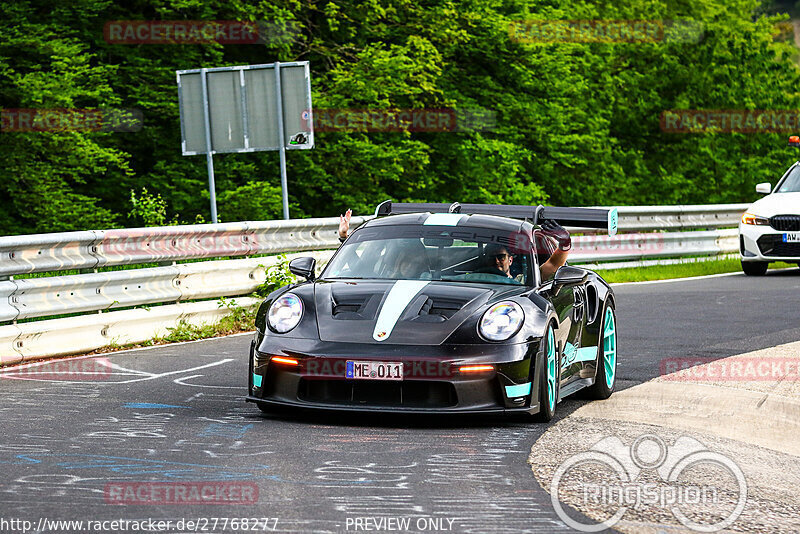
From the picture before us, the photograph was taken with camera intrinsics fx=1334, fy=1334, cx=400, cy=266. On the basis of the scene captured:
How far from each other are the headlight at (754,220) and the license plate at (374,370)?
14.2m

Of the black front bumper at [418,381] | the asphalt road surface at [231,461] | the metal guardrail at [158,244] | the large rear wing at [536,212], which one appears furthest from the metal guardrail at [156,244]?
the black front bumper at [418,381]

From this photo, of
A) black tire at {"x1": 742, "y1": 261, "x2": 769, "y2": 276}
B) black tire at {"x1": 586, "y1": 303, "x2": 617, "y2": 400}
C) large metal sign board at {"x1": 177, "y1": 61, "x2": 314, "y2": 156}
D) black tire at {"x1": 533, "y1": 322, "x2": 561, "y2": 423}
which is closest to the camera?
black tire at {"x1": 533, "y1": 322, "x2": 561, "y2": 423}

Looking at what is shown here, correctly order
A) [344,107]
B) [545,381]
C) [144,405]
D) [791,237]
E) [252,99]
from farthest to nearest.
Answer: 1. [344,107]
2. [791,237]
3. [252,99]
4. [144,405]
5. [545,381]

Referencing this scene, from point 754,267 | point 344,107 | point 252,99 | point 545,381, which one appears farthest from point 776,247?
point 545,381

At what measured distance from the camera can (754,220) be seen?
67.4 feet

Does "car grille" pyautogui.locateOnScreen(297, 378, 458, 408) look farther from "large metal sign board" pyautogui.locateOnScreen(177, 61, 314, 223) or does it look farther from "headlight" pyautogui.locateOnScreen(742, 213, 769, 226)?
"headlight" pyautogui.locateOnScreen(742, 213, 769, 226)

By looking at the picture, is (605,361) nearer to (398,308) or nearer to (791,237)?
(398,308)

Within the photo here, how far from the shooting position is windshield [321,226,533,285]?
8492 millimetres

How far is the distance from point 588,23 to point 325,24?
10.4m

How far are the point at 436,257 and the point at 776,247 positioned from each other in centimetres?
1286

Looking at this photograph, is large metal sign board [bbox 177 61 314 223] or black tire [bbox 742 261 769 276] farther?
black tire [bbox 742 261 769 276]

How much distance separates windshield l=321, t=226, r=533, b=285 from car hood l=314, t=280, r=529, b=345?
0.22 meters

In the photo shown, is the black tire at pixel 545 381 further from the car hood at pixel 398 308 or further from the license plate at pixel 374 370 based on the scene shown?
the license plate at pixel 374 370

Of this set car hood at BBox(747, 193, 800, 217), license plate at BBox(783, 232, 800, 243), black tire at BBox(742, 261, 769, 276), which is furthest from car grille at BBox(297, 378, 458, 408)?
black tire at BBox(742, 261, 769, 276)
